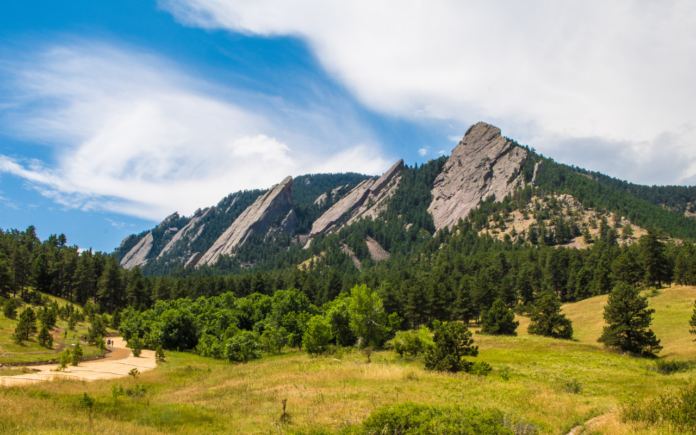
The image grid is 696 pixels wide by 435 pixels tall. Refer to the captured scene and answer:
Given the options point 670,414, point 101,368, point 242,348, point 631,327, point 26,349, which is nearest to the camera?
point 670,414

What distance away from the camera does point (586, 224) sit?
15275 centimetres

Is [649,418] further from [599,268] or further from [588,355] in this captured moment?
[599,268]

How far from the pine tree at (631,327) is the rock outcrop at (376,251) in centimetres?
14236

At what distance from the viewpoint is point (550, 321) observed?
56594 millimetres

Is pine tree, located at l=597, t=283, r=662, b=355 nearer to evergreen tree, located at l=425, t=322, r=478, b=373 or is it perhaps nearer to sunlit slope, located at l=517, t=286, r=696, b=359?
sunlit slope, located at l=517, t=286, r=696, b=359

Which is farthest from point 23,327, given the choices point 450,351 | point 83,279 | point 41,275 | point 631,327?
point 631,327

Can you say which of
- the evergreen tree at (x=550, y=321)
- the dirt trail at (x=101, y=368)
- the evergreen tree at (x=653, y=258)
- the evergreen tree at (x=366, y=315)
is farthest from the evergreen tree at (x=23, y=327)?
the evergreen tree at (x=653, y=258)

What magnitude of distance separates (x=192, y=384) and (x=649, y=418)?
27.2 m

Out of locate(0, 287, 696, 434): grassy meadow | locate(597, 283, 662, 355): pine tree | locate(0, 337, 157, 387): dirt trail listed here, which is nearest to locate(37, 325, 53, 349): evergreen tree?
locate(0, 337, 157, 387): dirt trail

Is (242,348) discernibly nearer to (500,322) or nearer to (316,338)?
(316,338)

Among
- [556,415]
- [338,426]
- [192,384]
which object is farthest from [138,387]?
[556,415]

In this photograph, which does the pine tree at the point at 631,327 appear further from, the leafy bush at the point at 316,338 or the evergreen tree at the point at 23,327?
the evergreen tree at the point at 23,327

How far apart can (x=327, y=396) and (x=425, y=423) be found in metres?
8.97

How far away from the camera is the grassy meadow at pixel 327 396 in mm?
12367
